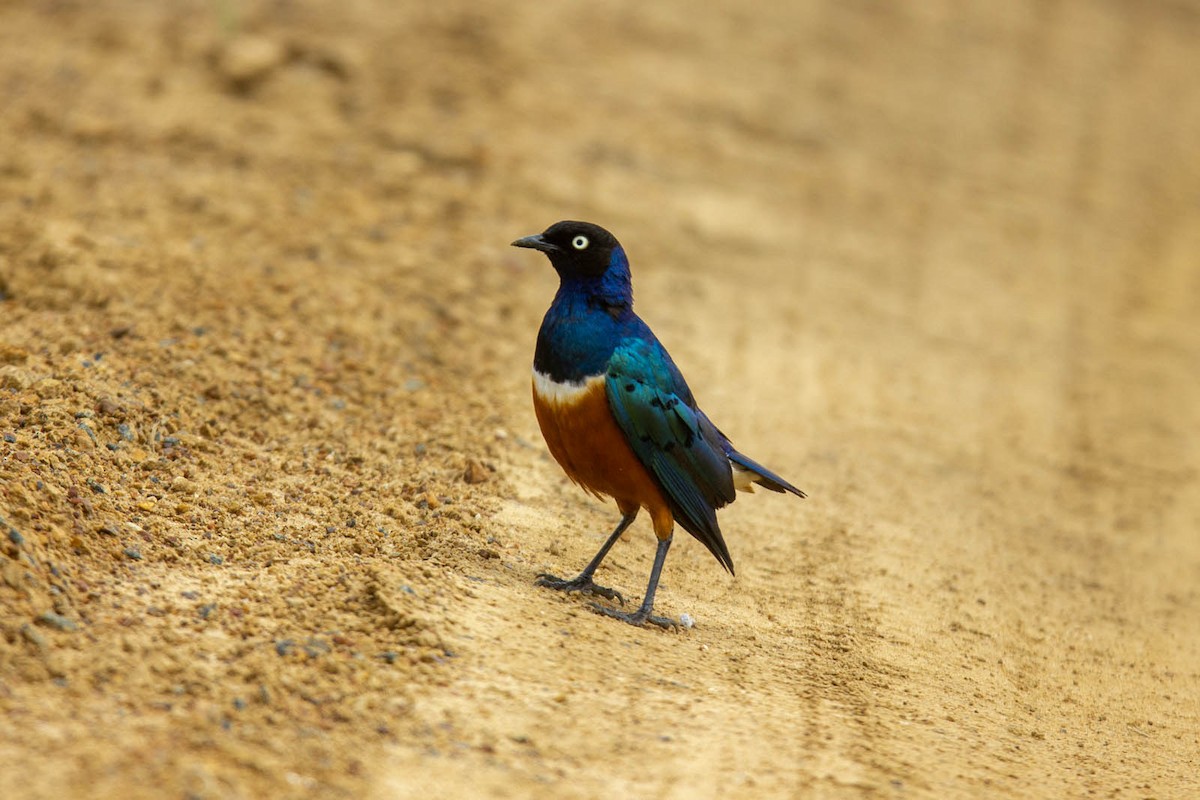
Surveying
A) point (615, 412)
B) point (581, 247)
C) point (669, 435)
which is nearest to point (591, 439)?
point (615, 412)

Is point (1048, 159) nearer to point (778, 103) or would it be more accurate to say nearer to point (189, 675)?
point (778, 103)

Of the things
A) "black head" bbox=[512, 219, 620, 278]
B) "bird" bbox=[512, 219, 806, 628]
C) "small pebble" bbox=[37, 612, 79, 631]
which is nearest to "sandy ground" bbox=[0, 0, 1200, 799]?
"small pebble" bbox=[37, 612, 79, 631]

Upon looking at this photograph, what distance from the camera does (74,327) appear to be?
24.1 feet

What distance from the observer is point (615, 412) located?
5672 millimetres

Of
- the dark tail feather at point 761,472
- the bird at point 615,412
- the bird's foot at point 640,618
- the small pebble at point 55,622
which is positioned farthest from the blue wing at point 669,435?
the small pebble at point 55,622

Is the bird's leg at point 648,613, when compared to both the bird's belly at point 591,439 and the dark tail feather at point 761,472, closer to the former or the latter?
the bird's belly at point 591,439

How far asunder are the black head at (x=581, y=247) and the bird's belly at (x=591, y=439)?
526 mm

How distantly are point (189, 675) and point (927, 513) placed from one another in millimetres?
5216

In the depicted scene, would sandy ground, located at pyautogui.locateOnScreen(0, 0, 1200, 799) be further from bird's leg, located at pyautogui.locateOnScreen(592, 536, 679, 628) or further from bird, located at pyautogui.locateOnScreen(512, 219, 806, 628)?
bird, located at pyautogui.locateOnScreen(512, 219, 806, 628)

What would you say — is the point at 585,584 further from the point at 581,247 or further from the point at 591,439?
the point at 581,247

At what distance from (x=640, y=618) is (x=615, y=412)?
0.91 meters

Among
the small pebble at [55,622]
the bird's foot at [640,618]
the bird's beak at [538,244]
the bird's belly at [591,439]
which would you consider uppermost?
the bird's beak at [538,244]

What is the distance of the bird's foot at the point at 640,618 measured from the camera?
5727mm

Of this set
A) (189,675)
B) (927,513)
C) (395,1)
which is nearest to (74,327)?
(189,675)
